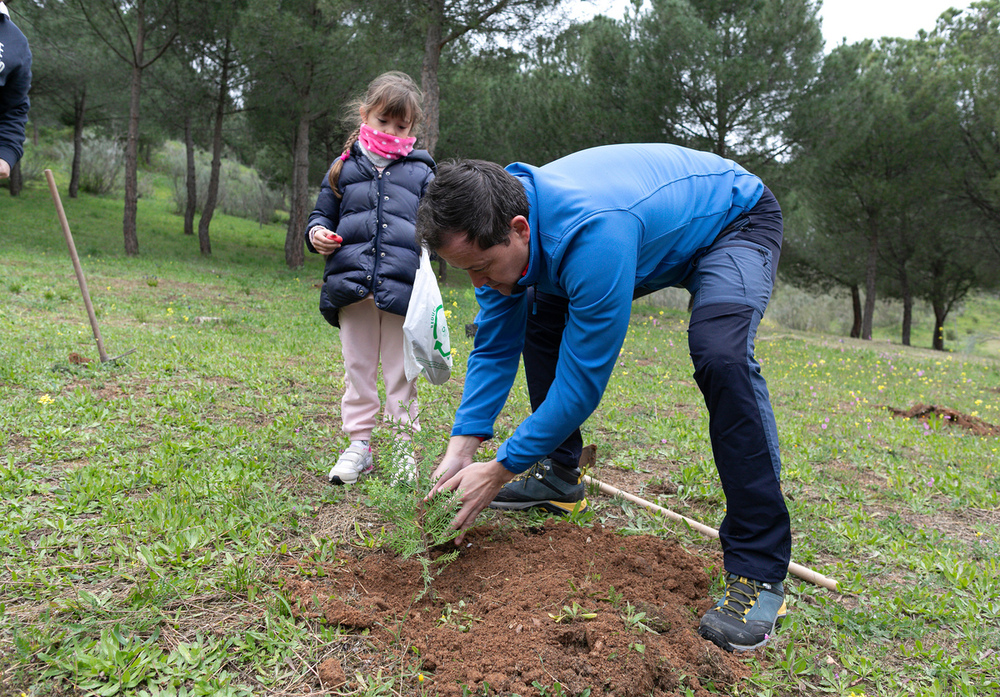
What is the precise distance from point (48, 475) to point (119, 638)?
1291 mm

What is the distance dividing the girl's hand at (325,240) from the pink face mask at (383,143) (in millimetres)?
455

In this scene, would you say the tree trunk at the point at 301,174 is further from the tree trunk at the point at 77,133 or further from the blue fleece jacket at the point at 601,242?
the blue fleece jacket at the point at 601,242

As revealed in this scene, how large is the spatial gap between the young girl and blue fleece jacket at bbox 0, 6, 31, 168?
174 cm

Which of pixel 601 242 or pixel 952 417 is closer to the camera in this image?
pixel 601 242

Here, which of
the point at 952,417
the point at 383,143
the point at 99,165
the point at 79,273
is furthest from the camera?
Answer: the point at 99,165

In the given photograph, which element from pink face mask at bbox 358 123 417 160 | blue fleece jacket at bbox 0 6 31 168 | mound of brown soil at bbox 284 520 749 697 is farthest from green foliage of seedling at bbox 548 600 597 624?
blue fleece jacket at bbox 0 6 31 168

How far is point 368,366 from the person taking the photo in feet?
10.2

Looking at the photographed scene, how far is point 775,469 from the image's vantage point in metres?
1.97

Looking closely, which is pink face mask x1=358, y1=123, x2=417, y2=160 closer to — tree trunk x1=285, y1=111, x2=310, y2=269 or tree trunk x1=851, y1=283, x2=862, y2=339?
tree trunk x1=285, y1=111, x2=310, y2=269

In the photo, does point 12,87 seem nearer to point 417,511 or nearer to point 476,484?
point 417,511

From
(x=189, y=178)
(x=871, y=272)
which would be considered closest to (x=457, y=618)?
(x=189, y=178)

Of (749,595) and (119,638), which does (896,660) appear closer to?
(749,595)

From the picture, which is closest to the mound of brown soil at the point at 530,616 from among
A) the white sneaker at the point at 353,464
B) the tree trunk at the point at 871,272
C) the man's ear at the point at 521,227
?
the white sneaker at the point at 353,464

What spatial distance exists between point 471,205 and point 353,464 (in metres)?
1.61
